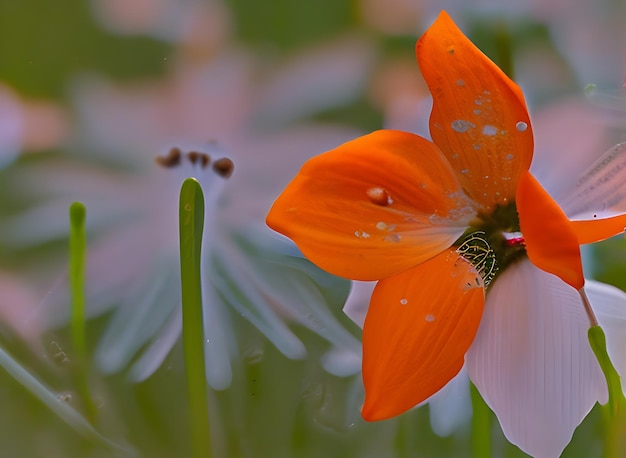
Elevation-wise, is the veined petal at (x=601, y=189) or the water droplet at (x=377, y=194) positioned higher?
the veined petal at (x=601, y=189)

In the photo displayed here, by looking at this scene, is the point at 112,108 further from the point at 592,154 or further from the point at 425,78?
the point at 592,154

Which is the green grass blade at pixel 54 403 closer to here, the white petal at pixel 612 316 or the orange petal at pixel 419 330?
the orange petal at pixel 419 330

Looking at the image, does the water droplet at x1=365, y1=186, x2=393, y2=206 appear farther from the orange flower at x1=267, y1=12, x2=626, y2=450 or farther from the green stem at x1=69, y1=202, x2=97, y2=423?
the green stem at x1=69, y1=202, x2=97, y2=423

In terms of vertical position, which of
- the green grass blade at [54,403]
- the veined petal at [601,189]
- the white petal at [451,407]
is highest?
the veined petal at [601,189]

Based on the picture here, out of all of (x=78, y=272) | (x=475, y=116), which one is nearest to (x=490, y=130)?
(x=475, y=116)

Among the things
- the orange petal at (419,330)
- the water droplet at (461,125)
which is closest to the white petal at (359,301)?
the orange petal at (419,330)

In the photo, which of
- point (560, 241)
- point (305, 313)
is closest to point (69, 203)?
point (305, 313)
